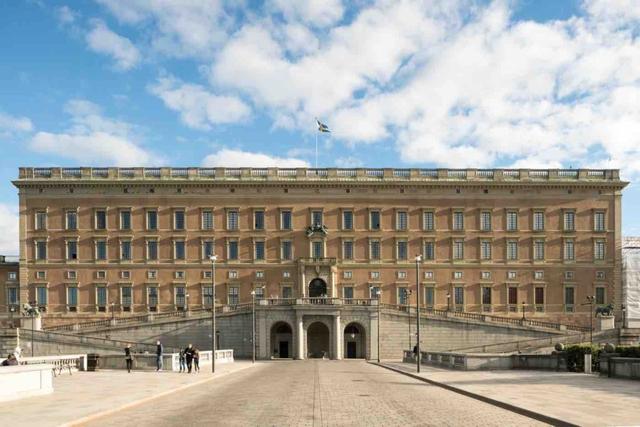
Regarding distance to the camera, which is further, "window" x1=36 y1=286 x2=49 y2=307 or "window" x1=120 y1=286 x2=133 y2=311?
"window" x1=120 y1=286 x2=133 y2=311

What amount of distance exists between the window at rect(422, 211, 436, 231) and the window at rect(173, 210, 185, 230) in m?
25.8

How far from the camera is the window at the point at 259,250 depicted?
264 ft

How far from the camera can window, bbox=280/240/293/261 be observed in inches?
3167

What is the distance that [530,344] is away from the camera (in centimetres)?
6588

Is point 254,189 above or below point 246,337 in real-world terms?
above

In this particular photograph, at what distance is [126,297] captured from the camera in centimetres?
7988

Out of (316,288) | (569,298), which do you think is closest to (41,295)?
(316,288)

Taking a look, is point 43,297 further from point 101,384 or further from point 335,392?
point 335,392

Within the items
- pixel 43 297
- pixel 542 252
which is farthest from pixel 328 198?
pixel 43 297

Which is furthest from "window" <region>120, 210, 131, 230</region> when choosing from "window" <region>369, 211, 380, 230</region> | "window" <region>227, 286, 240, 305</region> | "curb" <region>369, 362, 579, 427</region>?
"curb" <region>369, 362, 579, 427</region>

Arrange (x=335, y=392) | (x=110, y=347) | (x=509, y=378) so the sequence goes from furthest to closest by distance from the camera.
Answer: (x=110, y=347) < (x=509, y=378) < (x=335, y=392)

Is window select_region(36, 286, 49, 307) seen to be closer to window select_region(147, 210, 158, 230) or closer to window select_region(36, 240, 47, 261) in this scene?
window select_region(36, 240, 47, 261)

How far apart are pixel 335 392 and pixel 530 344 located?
42415mm

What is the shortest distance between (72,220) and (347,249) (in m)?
29.4
